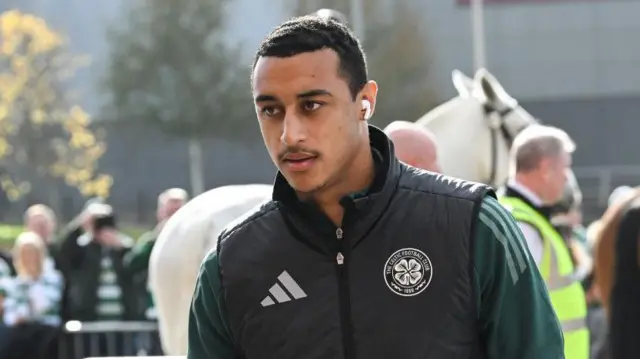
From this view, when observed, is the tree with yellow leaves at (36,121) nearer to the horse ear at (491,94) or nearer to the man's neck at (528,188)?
the horse ear at (491,94)

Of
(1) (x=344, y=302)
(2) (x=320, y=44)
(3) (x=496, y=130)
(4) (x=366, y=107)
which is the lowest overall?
(1) (x=344, y=302)

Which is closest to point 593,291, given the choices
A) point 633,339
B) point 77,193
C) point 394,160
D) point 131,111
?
point 633,339

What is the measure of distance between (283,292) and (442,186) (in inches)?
15.1

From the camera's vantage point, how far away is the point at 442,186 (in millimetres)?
2547

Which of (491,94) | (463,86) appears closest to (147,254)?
(463,86)

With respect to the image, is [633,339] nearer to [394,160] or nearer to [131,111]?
[394,160]

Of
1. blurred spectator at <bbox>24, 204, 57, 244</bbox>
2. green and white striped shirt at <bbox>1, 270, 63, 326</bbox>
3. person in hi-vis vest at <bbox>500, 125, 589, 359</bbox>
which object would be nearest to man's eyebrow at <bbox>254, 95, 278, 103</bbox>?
person in hi-vis vest at <bbox>500, 125, 589, 359</bbox>

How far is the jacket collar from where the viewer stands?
8.14ft

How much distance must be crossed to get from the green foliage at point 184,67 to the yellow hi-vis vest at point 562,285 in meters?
26.0

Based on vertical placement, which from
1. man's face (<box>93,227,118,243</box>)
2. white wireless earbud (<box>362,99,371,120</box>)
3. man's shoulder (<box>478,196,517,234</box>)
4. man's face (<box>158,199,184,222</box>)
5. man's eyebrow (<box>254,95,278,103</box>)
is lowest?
man's face (<box>93,227,118,243</box>)

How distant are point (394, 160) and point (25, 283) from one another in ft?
27.6

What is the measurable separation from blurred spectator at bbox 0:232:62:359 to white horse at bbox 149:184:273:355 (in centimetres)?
456

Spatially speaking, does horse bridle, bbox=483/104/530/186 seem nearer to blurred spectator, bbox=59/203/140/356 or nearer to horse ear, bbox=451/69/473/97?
horse ear, bbox=451/69/473/97

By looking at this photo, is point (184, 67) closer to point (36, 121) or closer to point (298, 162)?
point (36, 121)
